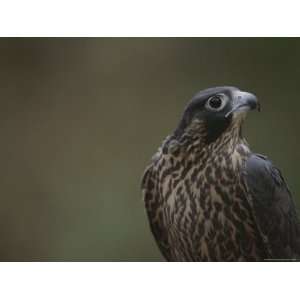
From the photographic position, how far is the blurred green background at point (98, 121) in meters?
2.71

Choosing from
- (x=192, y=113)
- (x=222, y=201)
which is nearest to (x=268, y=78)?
(x=192, y=113)

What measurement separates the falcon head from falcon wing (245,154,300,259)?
0.20 m

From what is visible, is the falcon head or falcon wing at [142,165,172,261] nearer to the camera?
the falcon head

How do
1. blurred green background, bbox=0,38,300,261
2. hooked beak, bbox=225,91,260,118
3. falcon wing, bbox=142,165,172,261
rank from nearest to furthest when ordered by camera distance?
hooked beak, bbox=225,91,260,118 → falcon wing, bbox=142,165,172,261 → blurred green background, bbox=0,38,300,261

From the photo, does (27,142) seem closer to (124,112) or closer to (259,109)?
(124,112)

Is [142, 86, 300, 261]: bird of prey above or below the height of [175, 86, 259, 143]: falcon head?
below

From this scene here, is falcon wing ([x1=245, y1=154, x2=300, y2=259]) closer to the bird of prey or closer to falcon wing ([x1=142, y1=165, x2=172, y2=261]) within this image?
the bird of prey

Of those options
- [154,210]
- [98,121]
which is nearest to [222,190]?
[154,210]

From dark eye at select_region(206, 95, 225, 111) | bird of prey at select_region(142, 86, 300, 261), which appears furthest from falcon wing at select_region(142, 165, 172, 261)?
dark eye at select_region(206, 95, 225, 111)

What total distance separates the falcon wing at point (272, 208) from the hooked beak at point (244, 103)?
0.23m

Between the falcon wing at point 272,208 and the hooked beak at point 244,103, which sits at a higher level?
the hooked beak at point 244,103

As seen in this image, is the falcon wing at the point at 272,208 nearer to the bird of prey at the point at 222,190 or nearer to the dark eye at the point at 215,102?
the bird of prey at the point at 222,190

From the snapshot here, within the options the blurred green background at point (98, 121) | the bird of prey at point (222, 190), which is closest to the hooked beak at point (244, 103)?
the bird of prey at point (222, 190)

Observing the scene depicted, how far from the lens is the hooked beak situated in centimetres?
244
